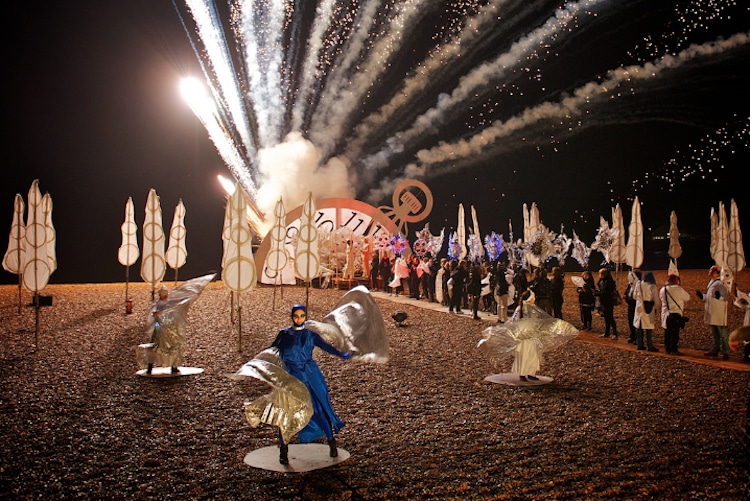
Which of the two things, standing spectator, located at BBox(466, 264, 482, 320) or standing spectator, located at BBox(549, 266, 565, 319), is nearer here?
standing spectator, located at BBox(549, 266, 565, 319)

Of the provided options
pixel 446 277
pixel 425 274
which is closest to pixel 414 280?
pixel 425 274

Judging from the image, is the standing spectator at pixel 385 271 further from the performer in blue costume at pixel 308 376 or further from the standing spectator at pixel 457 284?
the performer in blue costume at pixel 308 376

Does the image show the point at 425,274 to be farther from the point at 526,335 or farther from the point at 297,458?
the point at 297,458

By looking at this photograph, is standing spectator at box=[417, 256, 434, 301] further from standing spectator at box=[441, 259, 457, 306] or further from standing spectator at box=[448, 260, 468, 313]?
standing spectator at box=[448, 260, 468, 313]

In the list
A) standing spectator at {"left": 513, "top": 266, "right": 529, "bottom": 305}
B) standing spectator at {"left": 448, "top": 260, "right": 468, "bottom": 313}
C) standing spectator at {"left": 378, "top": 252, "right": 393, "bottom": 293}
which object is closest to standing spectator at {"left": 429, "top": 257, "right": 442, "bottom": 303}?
standing spectator at {"left": 448, "top": 260, "right": 468, "bottom": 313}

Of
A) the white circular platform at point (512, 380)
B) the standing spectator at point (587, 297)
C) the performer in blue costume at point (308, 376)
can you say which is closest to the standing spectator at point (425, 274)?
the standing spectator at point (587, 297)

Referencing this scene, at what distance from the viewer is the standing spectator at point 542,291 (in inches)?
589

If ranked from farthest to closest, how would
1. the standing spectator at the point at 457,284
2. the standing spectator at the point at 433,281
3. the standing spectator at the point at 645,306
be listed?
1. the standing spectator at the point at 433,281
2. the standing spectator at the point at 457,284
3. the standing spectator at the point at 645,306

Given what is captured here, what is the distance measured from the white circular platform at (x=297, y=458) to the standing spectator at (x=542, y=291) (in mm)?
9708

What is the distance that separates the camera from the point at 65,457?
5.84 m

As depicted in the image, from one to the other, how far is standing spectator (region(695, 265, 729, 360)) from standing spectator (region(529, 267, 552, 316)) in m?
4.19

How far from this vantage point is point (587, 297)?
14.2 m

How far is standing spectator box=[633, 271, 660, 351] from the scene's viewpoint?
1175 cm

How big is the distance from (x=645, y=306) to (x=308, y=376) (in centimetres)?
834
